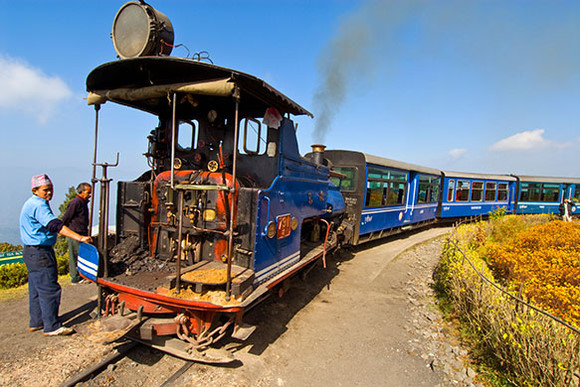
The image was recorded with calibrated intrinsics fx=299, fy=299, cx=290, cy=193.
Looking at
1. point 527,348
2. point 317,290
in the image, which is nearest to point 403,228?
→ point 317,290

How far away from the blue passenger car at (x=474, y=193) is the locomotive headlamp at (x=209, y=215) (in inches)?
559

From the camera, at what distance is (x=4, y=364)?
3484mm

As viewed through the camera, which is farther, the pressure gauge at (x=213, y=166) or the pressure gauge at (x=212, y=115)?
the pressure gauge at (x=212, y=115)

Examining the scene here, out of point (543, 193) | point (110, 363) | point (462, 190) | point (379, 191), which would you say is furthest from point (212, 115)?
point (543, 193)

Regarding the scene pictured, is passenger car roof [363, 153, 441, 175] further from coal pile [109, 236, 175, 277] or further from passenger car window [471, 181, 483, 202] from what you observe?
coal pile [109, 236, 175, 277]

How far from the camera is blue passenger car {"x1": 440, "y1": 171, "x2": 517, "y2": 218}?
50.9 ft

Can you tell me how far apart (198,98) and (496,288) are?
5.53m

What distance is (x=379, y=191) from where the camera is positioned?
10320 mm

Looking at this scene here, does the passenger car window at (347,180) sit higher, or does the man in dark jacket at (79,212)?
the passenger car window at (347,180)

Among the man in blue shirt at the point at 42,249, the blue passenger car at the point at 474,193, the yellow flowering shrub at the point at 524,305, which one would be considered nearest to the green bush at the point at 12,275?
the man in blue shirt at the point at 42,249

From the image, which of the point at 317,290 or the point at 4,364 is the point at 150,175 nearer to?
the point at 4,364

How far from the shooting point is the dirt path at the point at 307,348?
11.6ft

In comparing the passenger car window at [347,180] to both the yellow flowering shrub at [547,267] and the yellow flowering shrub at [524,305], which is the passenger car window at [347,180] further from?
the yellow flowering shrub at [547,267]

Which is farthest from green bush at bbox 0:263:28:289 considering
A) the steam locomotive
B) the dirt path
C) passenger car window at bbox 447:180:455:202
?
passenger car window at bbox 447:180:455:202
